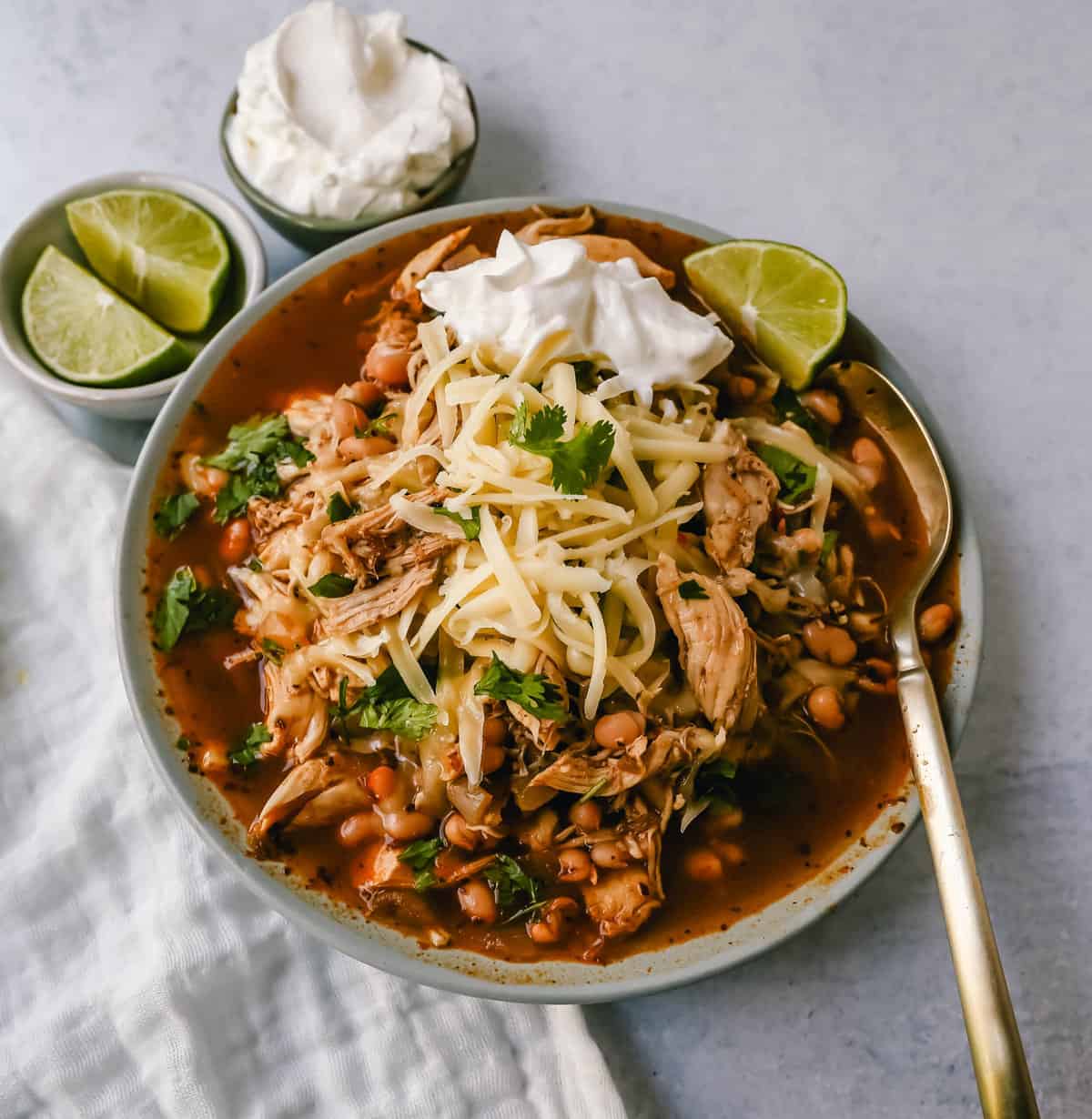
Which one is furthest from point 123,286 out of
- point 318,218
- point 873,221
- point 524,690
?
point 873,221

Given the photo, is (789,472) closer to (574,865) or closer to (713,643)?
(713,643)

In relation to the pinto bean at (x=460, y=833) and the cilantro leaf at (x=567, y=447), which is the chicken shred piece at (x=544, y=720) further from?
the cilantro leaf at (x=567, y=447)

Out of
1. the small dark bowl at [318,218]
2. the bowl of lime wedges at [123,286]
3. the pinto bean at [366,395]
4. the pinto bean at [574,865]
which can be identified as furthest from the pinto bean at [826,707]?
the bowl of lime wedges at [123,286]

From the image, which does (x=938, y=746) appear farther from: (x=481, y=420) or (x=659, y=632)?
(x=481, y=420)

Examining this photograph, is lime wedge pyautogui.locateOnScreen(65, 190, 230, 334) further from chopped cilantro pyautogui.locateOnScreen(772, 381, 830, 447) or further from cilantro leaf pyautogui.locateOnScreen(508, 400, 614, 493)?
chopped cilantro pyautogui.locateOnScreen(772, 381, 830, 447)

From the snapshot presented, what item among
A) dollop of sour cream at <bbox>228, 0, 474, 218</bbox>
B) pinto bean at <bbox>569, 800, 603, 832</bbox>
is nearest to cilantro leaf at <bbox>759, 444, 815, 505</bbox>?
pinto bean at <bbox>569, 800, 603, 832</bbox>

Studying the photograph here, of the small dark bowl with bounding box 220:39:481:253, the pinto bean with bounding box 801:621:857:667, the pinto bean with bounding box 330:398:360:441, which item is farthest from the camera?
the small dark bowl with bounding box 220:39:481:253

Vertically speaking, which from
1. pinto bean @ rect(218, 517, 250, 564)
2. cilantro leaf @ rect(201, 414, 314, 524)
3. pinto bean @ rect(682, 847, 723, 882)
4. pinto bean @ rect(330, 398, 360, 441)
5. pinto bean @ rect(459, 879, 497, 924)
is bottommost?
pinto bean @ rect(682, 847, 723, 882)
